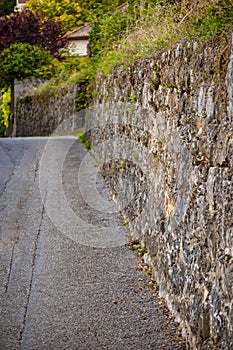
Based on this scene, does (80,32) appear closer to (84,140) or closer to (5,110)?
(5,110)

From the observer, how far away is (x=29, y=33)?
31.1 metres

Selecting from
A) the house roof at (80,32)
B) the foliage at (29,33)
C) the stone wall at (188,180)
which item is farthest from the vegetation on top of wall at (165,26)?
the house roof at (80,32)

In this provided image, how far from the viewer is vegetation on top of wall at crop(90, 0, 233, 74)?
4.89 m

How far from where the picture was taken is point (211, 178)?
4.46 meters

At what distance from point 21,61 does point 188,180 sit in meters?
23.9

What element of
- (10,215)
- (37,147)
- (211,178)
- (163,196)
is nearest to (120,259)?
(163,196)

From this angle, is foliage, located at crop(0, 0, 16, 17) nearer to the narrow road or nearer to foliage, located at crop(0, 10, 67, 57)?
foliage, located at crop(0, 10, 67, 57)

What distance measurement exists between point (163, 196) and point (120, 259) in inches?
62.6

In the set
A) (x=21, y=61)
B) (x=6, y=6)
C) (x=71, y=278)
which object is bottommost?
(x=71, y=278)

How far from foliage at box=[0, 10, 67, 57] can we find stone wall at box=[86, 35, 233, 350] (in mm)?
23159

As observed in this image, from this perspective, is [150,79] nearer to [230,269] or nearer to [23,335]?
[23,335]

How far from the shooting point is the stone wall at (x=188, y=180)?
4.20m

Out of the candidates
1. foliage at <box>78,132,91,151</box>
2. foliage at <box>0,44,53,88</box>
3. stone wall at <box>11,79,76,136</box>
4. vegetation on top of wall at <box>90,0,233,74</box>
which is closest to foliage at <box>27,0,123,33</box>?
foliage at <box>0,44,53,88</box>

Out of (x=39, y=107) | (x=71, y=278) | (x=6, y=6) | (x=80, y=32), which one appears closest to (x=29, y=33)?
(x=39, y=107)
